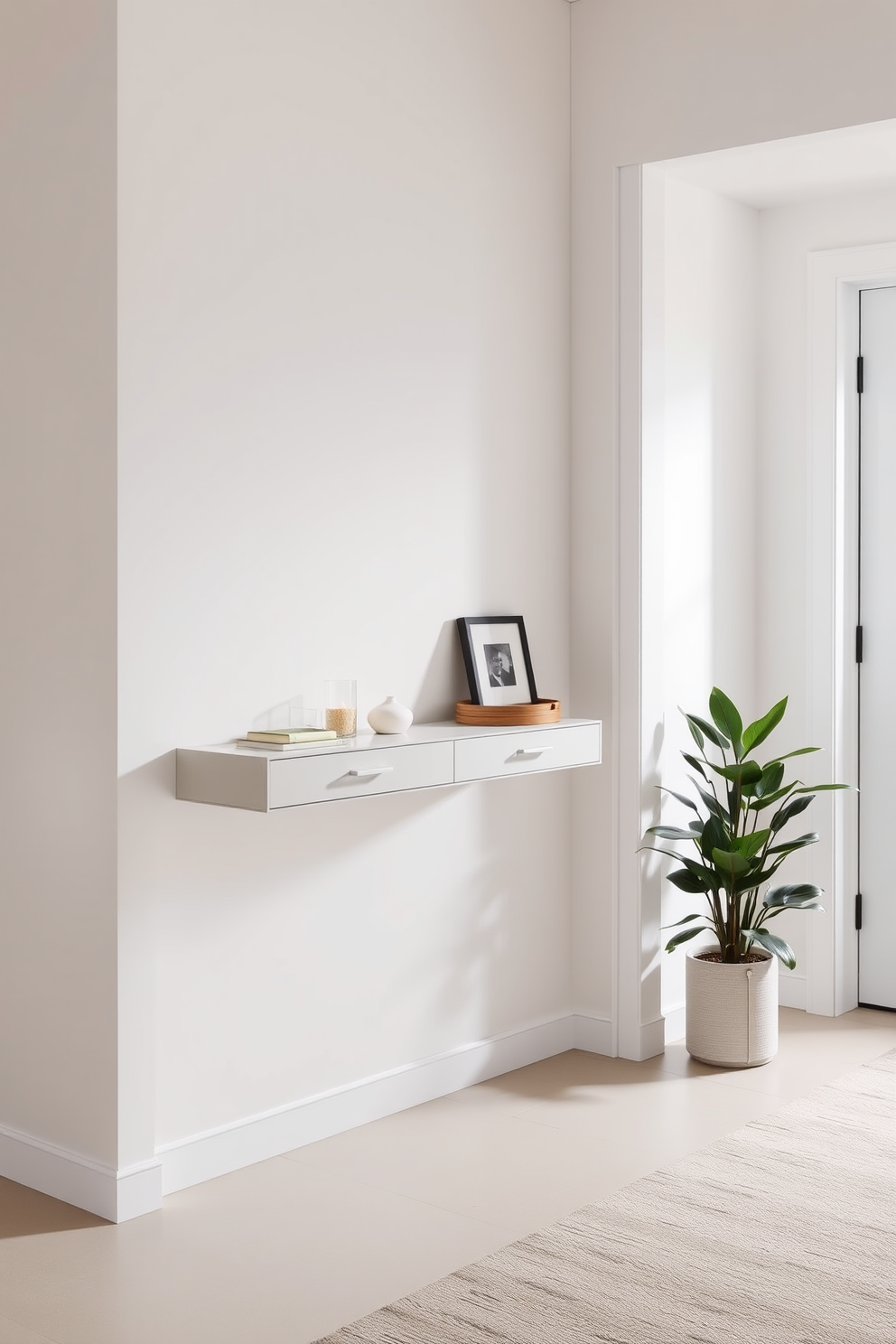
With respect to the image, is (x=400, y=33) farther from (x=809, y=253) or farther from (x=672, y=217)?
(x=809, y=253)

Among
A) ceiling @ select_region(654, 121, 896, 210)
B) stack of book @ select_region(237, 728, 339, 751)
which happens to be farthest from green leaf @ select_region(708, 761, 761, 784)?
ceiling @ select_region(654, 121, 896, 210)

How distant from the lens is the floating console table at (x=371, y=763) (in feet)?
9.04

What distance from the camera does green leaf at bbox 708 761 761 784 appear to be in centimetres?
379

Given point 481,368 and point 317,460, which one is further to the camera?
point 481,368

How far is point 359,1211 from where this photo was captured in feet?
9.28

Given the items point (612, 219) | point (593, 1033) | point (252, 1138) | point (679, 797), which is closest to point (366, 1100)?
point (252, 1138)

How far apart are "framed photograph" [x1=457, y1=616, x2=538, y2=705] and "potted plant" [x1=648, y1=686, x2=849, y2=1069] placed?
21.2 inches
